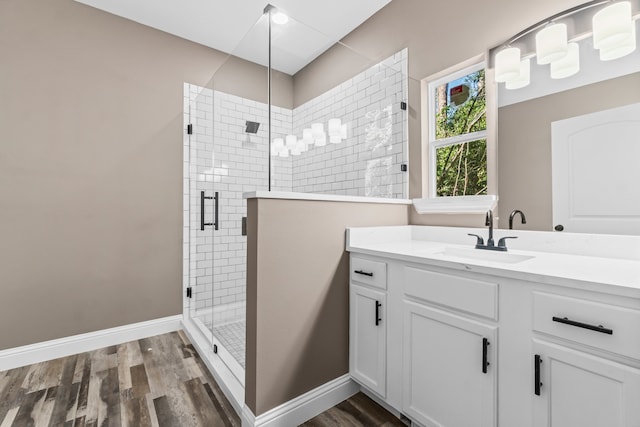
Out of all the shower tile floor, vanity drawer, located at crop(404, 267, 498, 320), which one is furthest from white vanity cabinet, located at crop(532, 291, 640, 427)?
the shower tile floor

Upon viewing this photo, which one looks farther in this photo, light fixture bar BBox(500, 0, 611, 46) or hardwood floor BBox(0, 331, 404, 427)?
hardwood floor BBox(0, 331, 404, 427)

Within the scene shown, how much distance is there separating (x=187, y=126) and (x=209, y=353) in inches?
82.5

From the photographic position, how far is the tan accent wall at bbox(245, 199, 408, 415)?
140cm

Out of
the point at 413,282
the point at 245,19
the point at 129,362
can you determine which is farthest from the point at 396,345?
the point at 245,19

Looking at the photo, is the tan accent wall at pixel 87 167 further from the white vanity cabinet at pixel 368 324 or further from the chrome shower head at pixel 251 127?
the white vanity cabinet at pixel 368 324

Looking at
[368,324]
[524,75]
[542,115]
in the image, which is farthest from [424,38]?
[368,324]

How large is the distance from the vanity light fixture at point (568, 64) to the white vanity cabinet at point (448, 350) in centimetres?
124

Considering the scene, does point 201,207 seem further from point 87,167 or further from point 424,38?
point 424,38

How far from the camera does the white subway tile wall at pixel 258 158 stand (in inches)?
87.9

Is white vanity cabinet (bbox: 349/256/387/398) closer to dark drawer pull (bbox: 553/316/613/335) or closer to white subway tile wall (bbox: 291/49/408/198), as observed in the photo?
dark drawer pull (bbox: 553/316/613/335)

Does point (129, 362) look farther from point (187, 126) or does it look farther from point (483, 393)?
point (483, 393)

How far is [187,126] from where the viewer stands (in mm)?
2861

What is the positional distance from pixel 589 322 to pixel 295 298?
115cm

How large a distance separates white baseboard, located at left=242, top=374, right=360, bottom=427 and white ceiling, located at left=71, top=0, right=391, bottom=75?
2.16 meters
